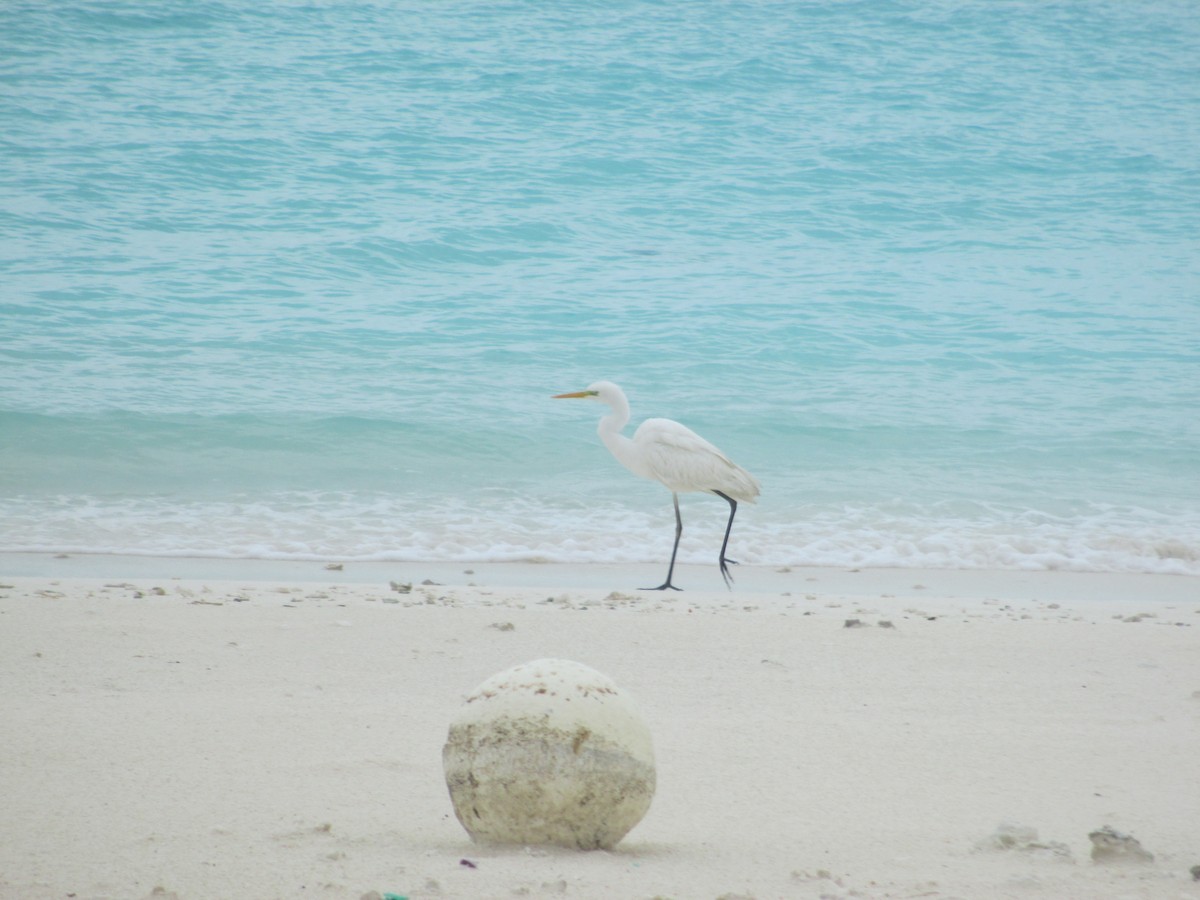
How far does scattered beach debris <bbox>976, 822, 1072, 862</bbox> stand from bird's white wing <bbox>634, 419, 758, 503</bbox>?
3976mm

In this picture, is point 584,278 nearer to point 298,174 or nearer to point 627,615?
point 298,174

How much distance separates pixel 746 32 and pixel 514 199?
23.9 feet

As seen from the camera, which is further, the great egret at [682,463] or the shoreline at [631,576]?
the great egret at [682,463]

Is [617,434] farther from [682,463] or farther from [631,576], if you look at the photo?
[631,576]

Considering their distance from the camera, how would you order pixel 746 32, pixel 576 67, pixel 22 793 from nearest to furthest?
pixel 22 793
pixel 576 67
pixel 746 32

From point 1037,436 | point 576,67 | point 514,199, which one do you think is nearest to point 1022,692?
point 1037,436

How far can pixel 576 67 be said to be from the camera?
58.2ft

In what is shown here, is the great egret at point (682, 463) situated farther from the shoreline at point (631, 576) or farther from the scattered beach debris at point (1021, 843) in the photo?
the scattered beach debris at point (1021, 843)

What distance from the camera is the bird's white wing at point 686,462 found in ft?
21.3

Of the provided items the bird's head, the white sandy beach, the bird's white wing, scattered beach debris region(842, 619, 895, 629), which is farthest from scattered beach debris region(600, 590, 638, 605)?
the bird's head

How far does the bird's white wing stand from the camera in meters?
6.48

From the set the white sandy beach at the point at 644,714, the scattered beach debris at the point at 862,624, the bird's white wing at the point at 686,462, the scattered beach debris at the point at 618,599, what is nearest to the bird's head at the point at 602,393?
the bird's white wing at the point at 686,462

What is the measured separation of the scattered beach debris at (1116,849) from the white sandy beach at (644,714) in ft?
0.09

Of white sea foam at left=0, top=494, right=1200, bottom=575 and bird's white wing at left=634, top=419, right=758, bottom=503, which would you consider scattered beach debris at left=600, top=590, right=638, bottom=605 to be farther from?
bird's white wing at left=634, top=419, right=758, bottom=503
